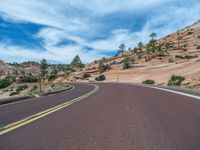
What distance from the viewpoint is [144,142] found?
4.78 meters

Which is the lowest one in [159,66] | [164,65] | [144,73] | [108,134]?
[108,134]

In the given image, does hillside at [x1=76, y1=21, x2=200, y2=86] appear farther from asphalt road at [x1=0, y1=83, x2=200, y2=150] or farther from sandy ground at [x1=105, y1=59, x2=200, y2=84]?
asphalt road at [x1=0, y1=83, x2=200, y2=150]

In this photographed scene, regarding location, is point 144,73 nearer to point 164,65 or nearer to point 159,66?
point 159,66

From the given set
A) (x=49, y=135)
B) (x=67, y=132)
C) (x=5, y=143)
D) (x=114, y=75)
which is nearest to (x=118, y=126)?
(x=67, y=132)

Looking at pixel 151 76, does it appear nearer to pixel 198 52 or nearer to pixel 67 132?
pixel 198 52

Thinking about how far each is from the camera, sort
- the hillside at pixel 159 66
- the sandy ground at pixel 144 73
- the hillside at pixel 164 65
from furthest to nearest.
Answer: the sandy ground at pixel 144 73 < the hillside at pixel 159 66 < the hillside at pixel 164 65

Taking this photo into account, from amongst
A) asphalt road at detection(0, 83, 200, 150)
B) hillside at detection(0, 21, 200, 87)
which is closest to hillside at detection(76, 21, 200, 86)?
hillside at detection(0, 21, 200, 87)

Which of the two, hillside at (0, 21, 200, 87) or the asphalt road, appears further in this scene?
hillside at (0, 21, 200, 87)

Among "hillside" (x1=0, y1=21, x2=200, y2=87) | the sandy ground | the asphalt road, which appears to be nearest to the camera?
the asphalt road

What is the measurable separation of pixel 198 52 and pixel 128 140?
92.9 meters

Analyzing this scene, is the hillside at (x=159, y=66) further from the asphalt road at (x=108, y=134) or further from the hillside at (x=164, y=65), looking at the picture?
the asphalt road at (x=108, y=134)

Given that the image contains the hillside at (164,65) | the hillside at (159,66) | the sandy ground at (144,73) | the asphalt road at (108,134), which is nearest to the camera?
the asphalt road at (108,134)

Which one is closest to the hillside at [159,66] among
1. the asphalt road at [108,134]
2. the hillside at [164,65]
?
the hillside at [164,65]

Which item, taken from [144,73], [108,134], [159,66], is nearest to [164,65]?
[159,66]
